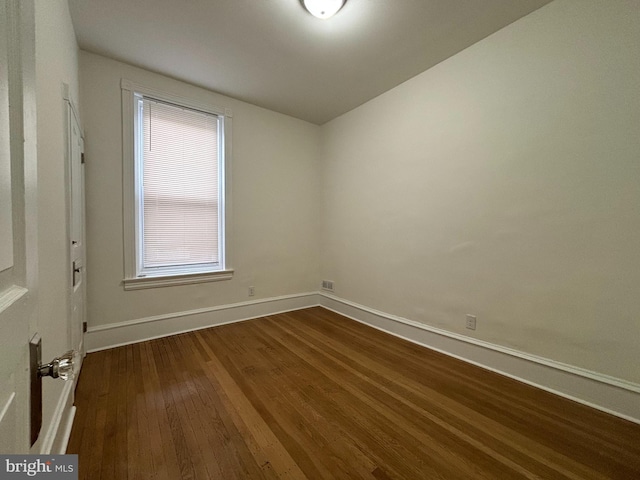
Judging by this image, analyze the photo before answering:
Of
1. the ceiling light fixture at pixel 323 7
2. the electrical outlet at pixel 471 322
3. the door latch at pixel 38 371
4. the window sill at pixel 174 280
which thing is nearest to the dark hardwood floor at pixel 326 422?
the electrical outlet at pixel 471 322

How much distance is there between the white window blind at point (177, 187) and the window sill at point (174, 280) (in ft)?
0.42

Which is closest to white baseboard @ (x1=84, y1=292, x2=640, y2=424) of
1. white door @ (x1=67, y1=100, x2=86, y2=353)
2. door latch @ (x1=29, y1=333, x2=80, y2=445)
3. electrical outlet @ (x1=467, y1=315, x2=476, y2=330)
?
electrical outlet @ (x1=467, y1=315, x2=476, y2=330)

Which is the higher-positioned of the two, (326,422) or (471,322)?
(471,322)

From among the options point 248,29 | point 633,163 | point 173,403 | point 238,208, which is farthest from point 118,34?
point 633,163

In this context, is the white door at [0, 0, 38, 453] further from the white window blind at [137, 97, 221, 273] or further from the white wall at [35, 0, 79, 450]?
the white window blind at [137, 97, 221, 273]

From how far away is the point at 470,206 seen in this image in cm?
232

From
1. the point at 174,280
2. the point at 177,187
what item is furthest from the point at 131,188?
the point at 174,280

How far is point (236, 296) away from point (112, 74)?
106 inches

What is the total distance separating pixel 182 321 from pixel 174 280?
49 centimetres

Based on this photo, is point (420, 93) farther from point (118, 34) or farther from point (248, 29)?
point (118, 34)

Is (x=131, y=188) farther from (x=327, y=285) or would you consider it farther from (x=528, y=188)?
(x=528, y=188)

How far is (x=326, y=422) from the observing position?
5.22 feet

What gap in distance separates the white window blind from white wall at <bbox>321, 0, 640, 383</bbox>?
2145mm

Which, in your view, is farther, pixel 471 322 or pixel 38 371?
pixel 471 322
